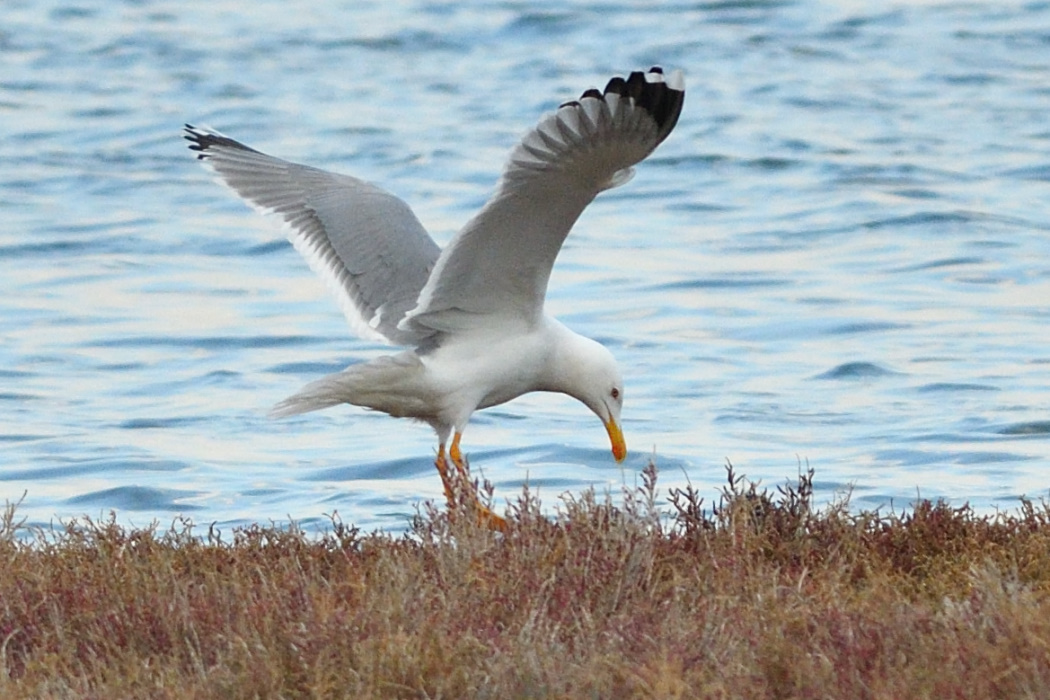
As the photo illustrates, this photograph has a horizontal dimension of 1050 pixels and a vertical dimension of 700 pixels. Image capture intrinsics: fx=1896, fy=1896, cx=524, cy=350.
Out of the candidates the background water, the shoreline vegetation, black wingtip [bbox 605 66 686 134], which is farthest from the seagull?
the background water

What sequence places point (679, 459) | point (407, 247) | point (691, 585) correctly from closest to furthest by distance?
point (691, 585)
point (407, 247)
point (679, 459)

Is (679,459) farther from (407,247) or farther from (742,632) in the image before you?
(742,632)

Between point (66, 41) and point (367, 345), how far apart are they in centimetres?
1344

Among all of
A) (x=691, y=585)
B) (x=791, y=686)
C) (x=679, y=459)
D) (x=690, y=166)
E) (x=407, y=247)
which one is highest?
(x=690, y=166)

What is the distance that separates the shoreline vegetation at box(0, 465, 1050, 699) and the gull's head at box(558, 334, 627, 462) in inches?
48.9

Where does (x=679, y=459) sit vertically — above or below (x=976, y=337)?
below

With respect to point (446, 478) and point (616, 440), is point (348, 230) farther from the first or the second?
point (446, 478)

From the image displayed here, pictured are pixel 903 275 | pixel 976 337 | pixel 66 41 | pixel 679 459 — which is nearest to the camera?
pixel 679 459

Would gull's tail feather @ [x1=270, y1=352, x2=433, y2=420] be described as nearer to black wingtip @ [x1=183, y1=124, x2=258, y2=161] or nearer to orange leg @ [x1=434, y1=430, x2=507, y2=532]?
orange leg @ [x1=434, y1=430, x2=507, y2=532]

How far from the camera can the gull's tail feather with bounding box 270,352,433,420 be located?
6.73 metres

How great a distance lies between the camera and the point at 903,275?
1330cm

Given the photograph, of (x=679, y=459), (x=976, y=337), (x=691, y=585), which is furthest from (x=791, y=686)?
(x=976, y=337)

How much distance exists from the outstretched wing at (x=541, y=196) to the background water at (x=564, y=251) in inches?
38.0

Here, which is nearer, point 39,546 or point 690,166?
point 39,546
